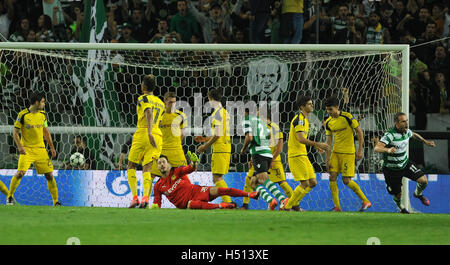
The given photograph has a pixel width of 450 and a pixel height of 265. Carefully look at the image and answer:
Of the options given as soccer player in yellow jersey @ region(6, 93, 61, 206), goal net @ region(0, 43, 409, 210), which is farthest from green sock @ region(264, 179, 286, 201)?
soccer player in yellow jersey @ region(6, 93, 61, 206)

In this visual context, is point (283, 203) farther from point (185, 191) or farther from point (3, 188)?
point (3, 188)

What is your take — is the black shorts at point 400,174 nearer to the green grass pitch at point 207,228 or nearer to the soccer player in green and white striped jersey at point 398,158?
the soccer player in green and white striped jersey at point 398,158

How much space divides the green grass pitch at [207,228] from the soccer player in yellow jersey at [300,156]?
2.10 m

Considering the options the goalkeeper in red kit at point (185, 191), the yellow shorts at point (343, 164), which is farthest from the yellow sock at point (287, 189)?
the goalkeeper in red kit at point (185, 191)

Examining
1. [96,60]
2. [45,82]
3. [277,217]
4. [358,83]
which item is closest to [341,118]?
[358,83]

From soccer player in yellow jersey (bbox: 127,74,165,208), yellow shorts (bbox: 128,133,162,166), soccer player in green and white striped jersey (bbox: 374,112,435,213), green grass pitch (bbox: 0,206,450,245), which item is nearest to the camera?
green grass pitch (bbox: 0,206,450,245)

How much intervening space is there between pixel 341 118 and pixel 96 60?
4.46m

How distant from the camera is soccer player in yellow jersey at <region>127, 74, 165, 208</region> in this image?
11.3 meters

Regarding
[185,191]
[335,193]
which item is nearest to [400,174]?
[335,193]

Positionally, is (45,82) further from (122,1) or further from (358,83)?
(358,83)

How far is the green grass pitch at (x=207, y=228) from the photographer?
6.96m

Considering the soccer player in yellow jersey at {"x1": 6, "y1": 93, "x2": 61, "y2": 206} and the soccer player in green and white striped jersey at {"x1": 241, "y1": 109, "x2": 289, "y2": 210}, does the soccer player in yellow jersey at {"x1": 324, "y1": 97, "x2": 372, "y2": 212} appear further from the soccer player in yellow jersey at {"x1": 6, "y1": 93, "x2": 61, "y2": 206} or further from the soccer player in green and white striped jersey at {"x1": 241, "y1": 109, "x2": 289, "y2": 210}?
the soccer player in yellow jersey at {"x1": 6, "y1": 93, "x2": 61, "y2": 206}

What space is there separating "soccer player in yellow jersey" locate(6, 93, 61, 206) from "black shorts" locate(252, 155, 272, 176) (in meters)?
3.17

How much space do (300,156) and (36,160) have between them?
4082mm
